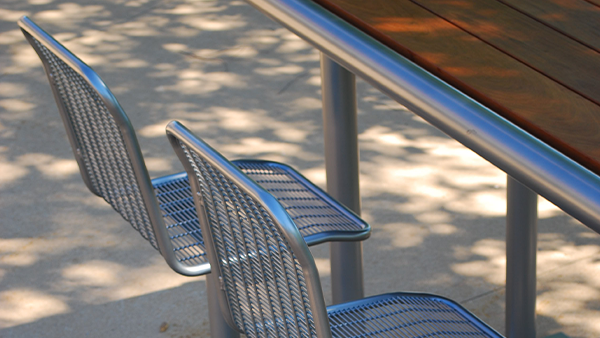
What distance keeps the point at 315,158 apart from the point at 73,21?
7.03ft

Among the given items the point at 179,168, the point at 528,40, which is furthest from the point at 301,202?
the point at 179,168

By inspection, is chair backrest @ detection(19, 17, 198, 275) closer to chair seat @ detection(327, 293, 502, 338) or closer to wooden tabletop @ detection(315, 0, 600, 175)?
A: chair seat @ detection(327, 293, 502, 338)

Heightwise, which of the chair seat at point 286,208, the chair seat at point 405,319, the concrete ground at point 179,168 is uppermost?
the chair seat at point 286,208

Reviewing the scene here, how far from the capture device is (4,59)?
4246mm

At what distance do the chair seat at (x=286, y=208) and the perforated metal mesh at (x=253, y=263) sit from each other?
0.90 ft

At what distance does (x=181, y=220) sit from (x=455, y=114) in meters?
0.81

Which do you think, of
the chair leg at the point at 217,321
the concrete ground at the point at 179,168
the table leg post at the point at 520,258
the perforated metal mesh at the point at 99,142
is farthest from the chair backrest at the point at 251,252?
the concrete ground at the point at 179,168

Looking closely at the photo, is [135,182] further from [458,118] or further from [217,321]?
[458,118]

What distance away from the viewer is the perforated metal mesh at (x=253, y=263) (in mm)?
1069

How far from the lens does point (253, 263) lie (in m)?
1.20

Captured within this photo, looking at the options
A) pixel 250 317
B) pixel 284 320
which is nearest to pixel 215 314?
pixel 250 317

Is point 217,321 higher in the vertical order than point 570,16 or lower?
lower

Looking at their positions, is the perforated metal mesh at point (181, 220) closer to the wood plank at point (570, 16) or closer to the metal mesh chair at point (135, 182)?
the metal mesh chair at point (135, 182)

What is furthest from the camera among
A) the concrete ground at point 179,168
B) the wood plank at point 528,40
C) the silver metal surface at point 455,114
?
the concrete ground at point 179,168
